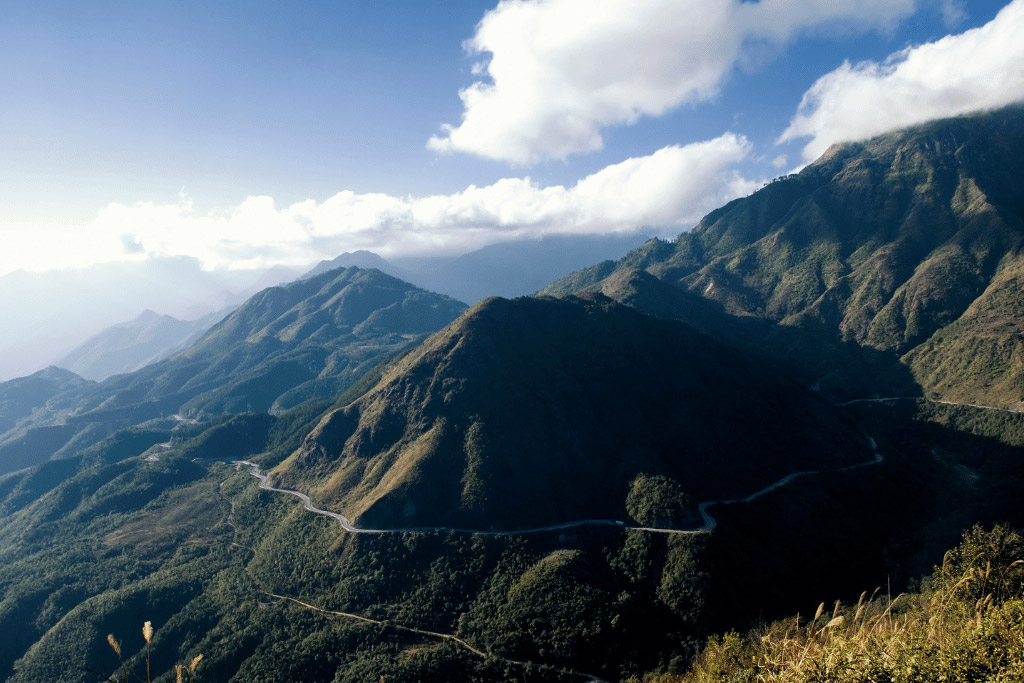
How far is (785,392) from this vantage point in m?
186

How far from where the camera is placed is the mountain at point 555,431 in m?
145

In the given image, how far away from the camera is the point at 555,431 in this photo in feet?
525

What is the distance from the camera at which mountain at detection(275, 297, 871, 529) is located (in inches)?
5714

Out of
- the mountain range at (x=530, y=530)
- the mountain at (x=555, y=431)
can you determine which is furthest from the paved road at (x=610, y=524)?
the mountain at (x=555, y=431)

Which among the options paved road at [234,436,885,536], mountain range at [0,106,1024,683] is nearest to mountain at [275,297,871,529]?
mountain range at [0,106,1024,683]

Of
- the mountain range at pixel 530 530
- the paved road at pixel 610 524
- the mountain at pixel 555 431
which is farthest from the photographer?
the mountain at pixel 555 431

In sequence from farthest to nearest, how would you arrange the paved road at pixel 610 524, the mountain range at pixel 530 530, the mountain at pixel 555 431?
the mountain at pixel 555 431 → the paved road at pixel 610 524 → the mountain range at pixel 530 530

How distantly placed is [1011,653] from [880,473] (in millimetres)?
155058

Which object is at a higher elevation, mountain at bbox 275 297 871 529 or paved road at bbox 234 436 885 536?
mountain at bbox 275 297 871 529

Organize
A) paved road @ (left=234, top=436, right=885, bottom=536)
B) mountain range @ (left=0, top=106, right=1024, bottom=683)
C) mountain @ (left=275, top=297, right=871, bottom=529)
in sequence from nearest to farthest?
1. mountain range @ (left=0, top=106, right=1024, bottom=683)
2. paved road @ (left=234, top=436, right=885, bottom=536)
3. mountain @ (left=275, top=297, right=871, bottom=529)

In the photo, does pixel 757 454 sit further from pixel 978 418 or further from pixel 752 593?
pixel 978 418

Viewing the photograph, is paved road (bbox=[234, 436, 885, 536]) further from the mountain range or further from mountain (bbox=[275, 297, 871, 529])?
mountain (bbox=[275, 297, 871, 529])

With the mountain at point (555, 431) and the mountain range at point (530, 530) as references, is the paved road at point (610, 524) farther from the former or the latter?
the mountain at point (555, 431)

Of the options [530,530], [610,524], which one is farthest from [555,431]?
[610,524]
